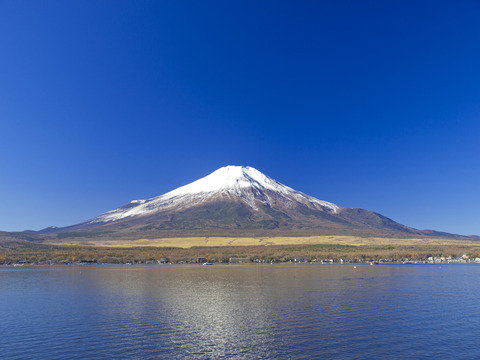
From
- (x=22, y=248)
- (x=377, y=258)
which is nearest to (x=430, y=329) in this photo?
(x=377, y=258)

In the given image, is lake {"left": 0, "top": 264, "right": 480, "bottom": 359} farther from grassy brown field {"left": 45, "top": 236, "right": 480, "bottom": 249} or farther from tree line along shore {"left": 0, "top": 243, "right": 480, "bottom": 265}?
grassy brown field {"left": 45, "top": 236, "right": 480, "bottom": 249}

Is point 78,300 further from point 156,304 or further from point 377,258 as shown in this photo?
point 377,258

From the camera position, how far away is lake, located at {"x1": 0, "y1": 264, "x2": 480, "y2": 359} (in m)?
20.4

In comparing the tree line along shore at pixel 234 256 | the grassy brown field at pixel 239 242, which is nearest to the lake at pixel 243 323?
the tree line along shore at pixel 234 256

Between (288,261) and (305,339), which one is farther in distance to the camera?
(288,261)

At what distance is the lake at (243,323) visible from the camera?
20359mm

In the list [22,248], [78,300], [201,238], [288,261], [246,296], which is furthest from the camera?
[201,238]

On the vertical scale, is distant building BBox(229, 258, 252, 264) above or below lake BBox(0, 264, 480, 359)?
below

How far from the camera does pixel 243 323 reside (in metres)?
27.1

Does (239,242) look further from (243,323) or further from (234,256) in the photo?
(243,323)

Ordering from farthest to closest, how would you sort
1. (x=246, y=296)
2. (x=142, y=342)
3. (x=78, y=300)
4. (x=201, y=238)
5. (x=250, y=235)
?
(x=250, y=235), (x=201, y=238), (x=246, y=296), (x=78, y=300), (x=142, y=342)

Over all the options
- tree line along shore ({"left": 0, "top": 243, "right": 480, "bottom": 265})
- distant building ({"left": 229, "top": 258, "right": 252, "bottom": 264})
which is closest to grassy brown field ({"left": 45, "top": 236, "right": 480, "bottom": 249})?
tree line along shore ({"left": 0, "top": 243, "right": 480, "bottom": 265})

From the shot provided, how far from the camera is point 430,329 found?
971 inches

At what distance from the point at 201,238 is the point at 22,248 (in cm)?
7089
